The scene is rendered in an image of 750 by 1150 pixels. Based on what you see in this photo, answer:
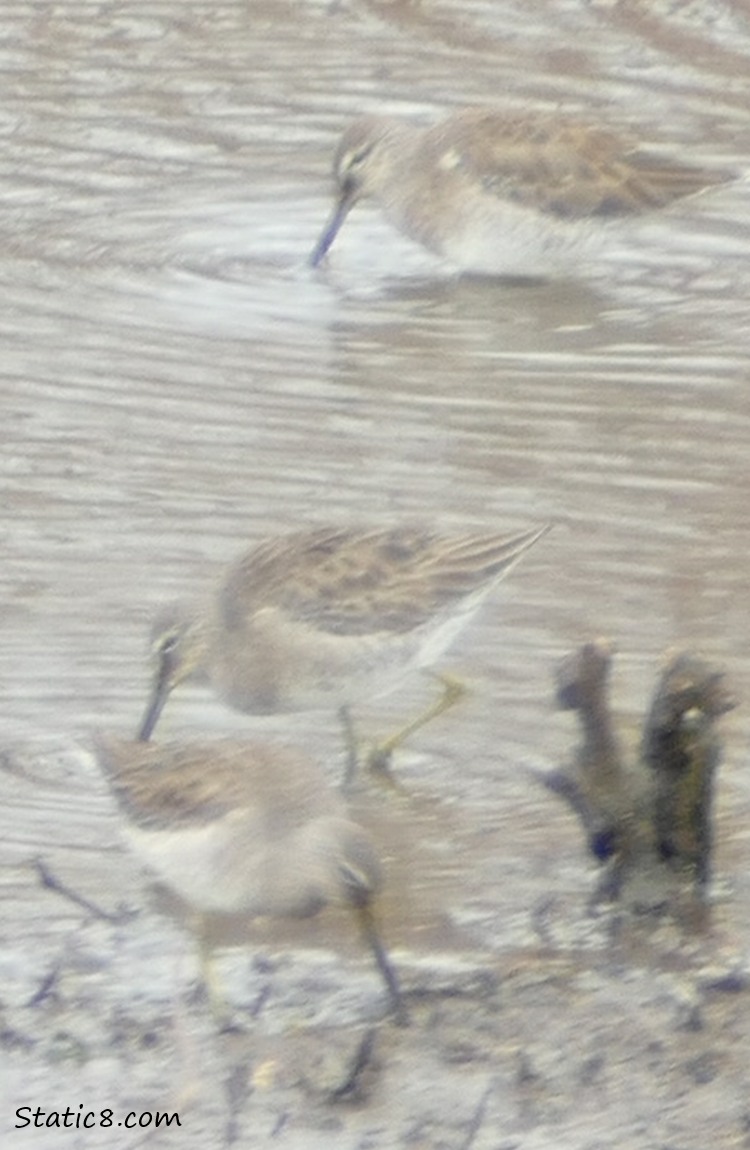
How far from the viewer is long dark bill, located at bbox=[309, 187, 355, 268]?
9.99m

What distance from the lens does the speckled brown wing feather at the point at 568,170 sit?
33.3 feet

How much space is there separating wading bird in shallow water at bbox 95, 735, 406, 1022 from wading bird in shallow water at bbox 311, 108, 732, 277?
4695 millimetres

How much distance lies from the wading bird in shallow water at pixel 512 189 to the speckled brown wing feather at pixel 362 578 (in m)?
3.58

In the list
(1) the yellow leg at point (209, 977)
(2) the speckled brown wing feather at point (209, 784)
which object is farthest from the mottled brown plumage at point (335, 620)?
(1) the yellow leg at point (209, 977)

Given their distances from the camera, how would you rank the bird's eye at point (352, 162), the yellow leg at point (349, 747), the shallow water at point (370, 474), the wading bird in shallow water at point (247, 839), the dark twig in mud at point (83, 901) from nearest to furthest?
1. the shallow water at point (370, 474)
2. the wading bird in shallow water at point (247, 839)
3. the dark twig in mud at point (83, 901)
4. the yellow leg at point (349, 747)
5. the bird's eye at point (352, 162)

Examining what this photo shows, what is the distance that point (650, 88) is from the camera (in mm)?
12078

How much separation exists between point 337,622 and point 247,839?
1.11 meters

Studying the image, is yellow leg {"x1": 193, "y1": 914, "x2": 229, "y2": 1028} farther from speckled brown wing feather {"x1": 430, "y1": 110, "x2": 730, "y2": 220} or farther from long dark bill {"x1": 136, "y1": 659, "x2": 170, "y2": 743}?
speckled brown wing feather {"x1": 430, "y1": 110, "x2": 730, "y2": 220}

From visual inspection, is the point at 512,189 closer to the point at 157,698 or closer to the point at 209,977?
the point at 157,698

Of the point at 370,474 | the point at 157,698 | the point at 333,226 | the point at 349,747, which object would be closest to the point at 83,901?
the point at 157,698

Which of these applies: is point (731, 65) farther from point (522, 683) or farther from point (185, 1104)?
point (185, 1104)

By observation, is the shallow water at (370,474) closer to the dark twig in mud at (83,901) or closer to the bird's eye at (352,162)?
the dark twig in mud at (83,901)

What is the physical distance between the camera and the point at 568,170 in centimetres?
1027

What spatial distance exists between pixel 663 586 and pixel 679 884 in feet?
5.62
